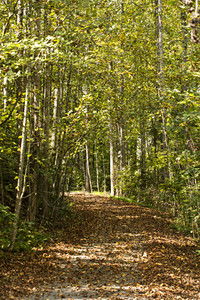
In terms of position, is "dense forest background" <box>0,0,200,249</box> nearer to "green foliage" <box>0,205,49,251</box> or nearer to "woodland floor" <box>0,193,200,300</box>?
"green foliage" <box>0,205,49,251</box>

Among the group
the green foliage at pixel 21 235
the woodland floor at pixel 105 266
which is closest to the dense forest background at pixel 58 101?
the green foliage at pixel 21 235

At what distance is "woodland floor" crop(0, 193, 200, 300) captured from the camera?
508cm

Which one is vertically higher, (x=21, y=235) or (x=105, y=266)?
(x=21, y=235)

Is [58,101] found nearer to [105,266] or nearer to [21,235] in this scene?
[21,235]

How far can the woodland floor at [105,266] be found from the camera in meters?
5.08

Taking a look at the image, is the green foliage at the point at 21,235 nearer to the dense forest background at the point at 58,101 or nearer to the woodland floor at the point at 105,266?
the dense forest background at the point at 58,101

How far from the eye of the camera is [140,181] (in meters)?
16.4

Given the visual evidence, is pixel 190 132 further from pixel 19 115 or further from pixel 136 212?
pixel 136 212

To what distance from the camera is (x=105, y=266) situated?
21.0ft

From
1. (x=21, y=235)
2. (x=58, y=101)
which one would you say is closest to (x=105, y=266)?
(x=21, y=235)

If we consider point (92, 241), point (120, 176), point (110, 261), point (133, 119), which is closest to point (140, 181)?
point (120, 176)

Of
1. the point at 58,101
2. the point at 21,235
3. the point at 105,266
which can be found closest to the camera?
the point at 105,266

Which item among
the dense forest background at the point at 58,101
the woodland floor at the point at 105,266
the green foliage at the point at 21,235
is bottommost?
the woodland floor at the point at 105,266

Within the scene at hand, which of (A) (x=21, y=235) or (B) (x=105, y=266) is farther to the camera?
(A) (x=21, y=235)
